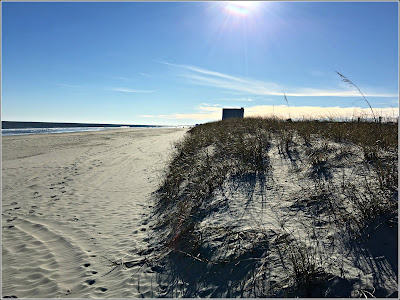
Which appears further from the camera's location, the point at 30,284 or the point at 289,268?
the point at 30,284

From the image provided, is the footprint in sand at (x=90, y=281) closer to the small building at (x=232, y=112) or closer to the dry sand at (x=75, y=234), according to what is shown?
the dry sand at (x=75, y=234)

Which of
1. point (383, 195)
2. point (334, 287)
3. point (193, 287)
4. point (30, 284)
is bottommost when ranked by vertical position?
point (30, 284)

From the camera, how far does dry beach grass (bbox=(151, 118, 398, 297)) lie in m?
2.52

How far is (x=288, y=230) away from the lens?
3268 mm

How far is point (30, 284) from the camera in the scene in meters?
3.32

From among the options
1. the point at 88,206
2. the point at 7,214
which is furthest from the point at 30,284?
the point at 7,214

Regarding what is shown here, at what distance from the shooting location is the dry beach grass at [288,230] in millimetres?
2521

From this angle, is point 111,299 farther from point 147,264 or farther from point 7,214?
point 7,214

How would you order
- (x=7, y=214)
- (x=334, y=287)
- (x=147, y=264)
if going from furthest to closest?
1. (x=7, y=214)
2. (x=147, y=264)
3. (x=334, y=287)

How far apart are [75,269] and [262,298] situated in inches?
111

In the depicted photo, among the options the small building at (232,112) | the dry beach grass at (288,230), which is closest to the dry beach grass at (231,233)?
the dry beach grass at (288,230)

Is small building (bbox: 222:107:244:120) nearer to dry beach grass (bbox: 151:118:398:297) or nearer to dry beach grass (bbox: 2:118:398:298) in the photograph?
dry beach grass (bbox: 2:118:398:298)

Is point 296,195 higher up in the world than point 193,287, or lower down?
higher up

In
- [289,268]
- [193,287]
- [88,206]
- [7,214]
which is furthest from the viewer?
[88,206]
